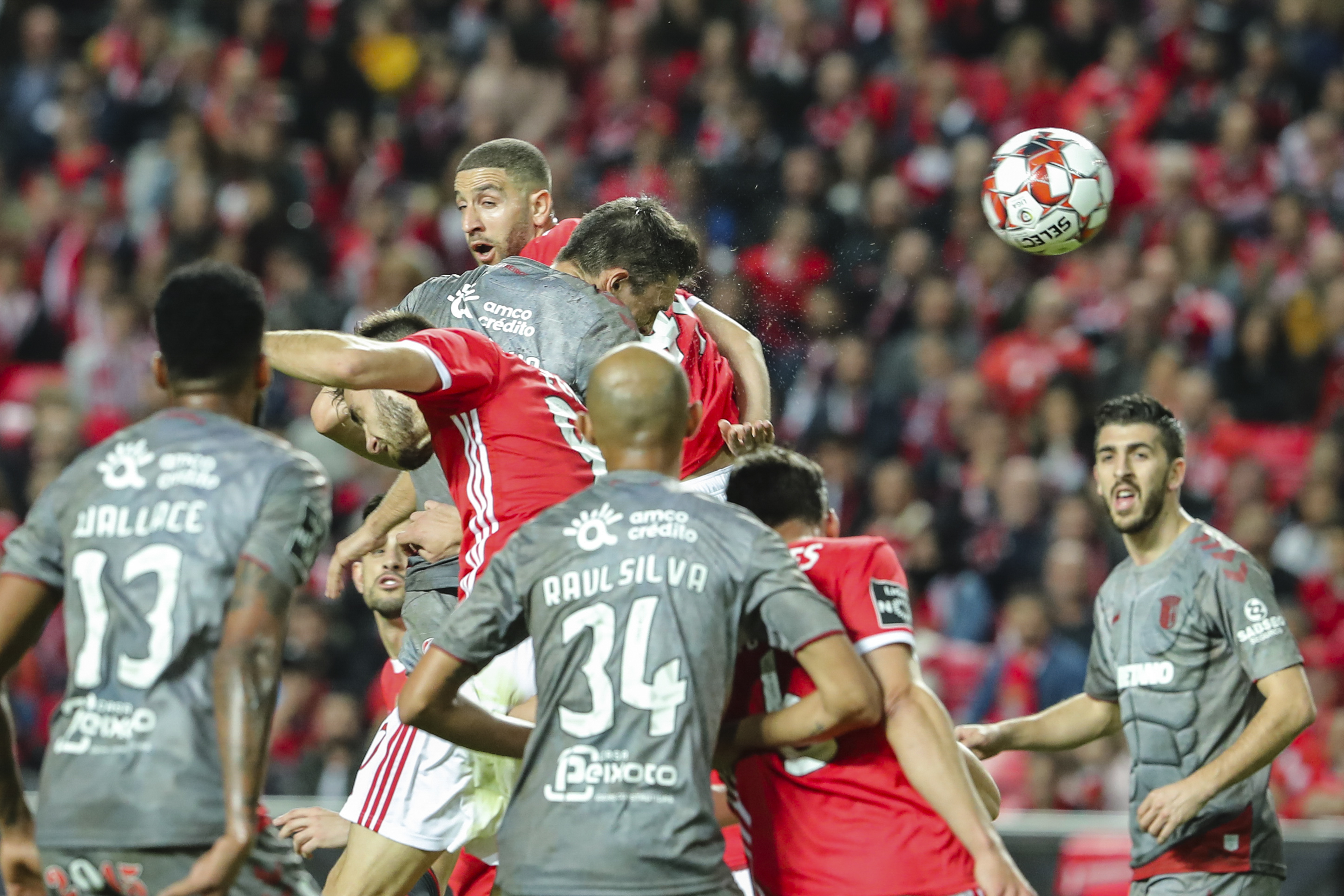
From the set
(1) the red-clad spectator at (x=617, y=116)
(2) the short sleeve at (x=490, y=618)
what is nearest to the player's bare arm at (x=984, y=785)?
(2) the short sleeve at (x=490, y=618)

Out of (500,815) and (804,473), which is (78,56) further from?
(804,473)

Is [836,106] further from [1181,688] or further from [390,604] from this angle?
[1181,688]

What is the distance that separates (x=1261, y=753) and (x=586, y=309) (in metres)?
2.46

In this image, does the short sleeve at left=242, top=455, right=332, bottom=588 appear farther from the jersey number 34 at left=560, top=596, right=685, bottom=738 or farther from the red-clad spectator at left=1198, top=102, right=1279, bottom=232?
the red-clad spectator at left=1198, top=102, right=1279, bottom=232

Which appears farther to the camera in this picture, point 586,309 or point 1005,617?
point 1005,617

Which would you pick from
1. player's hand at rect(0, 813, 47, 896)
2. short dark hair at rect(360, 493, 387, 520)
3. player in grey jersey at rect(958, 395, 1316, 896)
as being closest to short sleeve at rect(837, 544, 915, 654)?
player in grey jersey at rect(958, 395, 1316, 896)

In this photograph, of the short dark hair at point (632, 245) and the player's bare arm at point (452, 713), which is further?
the short dark hair at point (632, 245)

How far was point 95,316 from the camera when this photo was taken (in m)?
12.7

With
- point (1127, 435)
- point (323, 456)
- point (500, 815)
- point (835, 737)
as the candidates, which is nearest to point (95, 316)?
point (323, 456)

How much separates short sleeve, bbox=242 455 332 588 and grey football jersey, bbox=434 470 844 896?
1.21 feet

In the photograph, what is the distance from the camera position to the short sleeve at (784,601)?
3850 millimetres

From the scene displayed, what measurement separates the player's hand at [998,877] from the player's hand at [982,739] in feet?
4.92

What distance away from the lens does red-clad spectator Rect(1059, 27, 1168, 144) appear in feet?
43.3

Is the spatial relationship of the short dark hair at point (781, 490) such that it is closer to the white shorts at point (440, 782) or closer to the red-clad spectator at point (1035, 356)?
the white shorts at point (440, 782)
